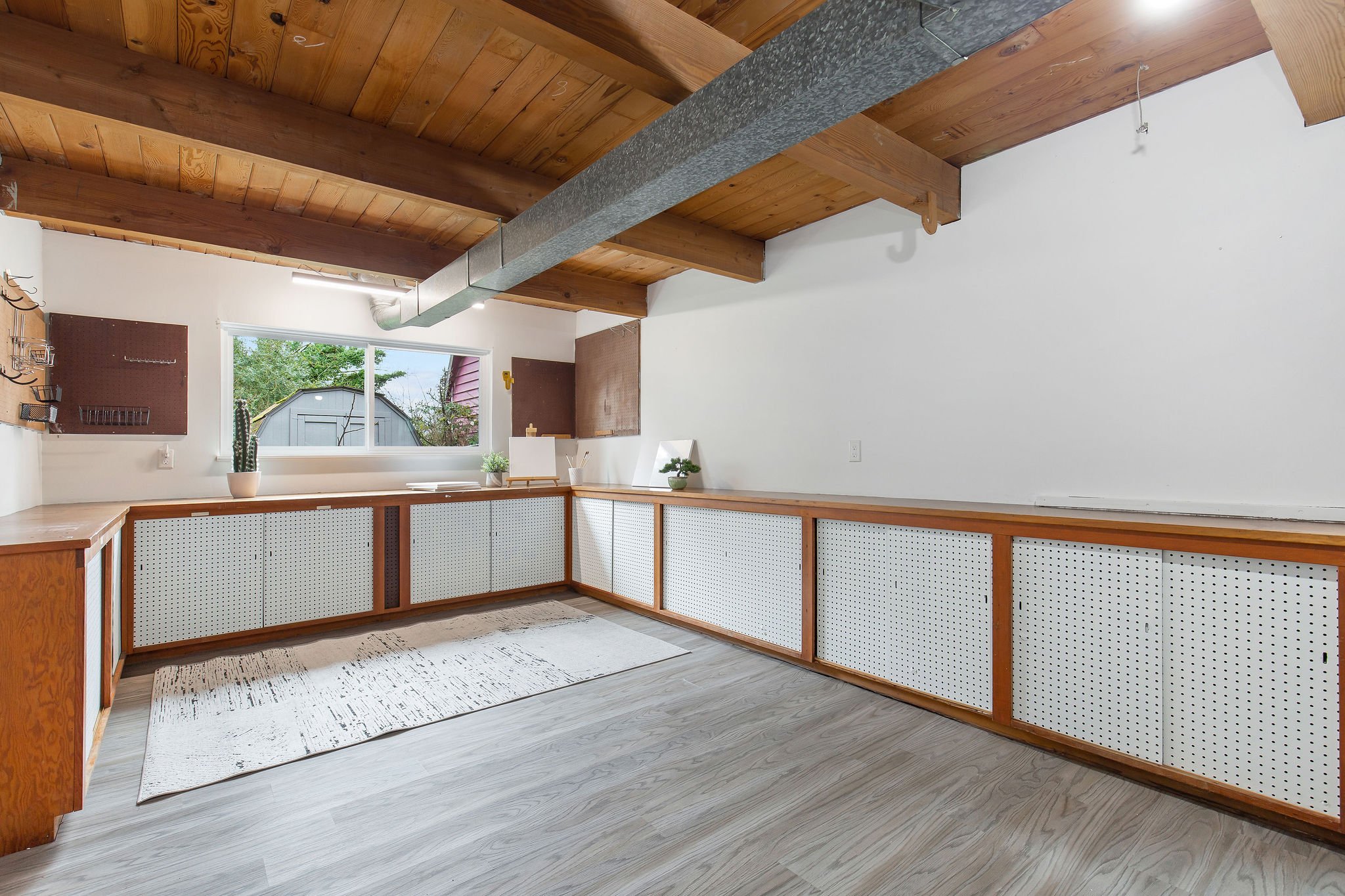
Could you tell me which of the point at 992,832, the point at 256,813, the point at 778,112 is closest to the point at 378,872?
the point at 256,813

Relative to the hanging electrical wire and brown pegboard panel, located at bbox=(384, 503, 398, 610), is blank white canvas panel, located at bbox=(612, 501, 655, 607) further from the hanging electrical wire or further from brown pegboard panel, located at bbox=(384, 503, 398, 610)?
the hanging electrical wire

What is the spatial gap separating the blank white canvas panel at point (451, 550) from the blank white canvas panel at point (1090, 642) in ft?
11.3

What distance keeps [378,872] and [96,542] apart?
4.83ft

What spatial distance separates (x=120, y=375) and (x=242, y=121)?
2.36 m

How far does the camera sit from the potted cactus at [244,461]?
12.7ft

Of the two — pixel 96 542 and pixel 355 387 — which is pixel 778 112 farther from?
pixel 355 387

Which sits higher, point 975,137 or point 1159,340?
point 975,137

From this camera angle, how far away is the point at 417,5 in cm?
189

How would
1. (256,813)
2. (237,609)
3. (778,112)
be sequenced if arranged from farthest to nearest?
1. (237,609)
2. (256,813)
3. (778,112)

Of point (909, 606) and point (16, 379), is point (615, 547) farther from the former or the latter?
point (16, 379)

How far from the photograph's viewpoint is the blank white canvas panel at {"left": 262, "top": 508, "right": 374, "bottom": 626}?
3734mm

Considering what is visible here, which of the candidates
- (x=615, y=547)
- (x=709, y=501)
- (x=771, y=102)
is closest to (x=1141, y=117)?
(x=771, y=102)

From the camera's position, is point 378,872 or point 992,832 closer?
point 378,872

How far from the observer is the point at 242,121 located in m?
2.31
